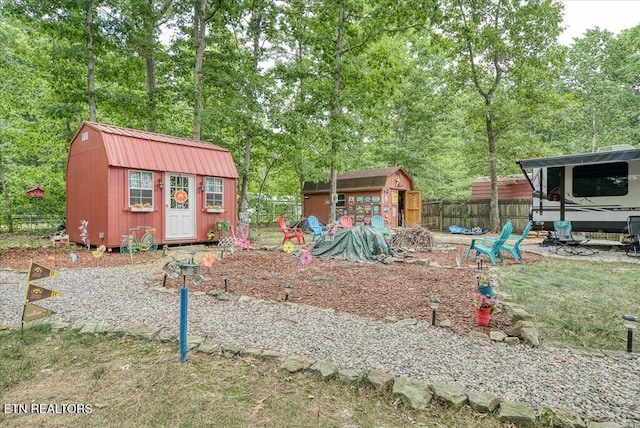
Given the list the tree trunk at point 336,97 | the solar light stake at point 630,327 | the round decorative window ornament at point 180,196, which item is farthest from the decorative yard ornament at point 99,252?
the tree trunk at point 336,97

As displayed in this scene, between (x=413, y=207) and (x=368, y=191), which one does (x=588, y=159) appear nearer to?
(x=368, y=191)

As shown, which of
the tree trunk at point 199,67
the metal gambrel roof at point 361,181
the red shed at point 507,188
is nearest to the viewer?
the tree trunk at point 199,67

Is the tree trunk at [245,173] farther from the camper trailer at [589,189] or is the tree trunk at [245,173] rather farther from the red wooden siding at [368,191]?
the camper trailer at [589,189]

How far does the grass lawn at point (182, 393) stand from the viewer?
179cm

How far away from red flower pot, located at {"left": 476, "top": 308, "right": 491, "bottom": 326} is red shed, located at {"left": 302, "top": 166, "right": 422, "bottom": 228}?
38.2 ft

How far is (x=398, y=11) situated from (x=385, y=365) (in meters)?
11.2

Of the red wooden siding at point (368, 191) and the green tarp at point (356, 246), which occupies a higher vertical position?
the red wooden siding at point (368, 191)

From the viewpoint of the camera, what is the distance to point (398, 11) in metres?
10.6

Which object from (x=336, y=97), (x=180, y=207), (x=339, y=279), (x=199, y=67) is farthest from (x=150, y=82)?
(x=339, y=279)

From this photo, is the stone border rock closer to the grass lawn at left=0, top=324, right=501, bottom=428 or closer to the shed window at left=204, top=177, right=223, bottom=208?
the grass lawn at left=0, top=324, right=501, bottom=428

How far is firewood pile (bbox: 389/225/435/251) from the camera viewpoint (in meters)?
8.98

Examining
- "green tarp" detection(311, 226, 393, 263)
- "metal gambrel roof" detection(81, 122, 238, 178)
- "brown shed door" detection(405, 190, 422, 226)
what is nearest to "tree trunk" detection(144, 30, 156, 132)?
"metal gambrel roof" detection(81, 122, 238, 178)

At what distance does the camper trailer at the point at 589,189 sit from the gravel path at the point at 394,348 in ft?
25.5

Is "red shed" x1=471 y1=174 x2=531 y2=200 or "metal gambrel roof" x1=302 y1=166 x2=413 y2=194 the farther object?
"red shed" x1=471 y1=174 x2=531 y2=200
